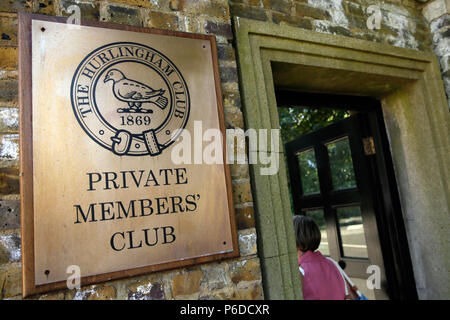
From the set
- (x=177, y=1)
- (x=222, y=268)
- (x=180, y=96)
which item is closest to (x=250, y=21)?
(x=177, y=1)

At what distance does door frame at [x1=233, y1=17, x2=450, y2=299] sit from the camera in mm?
1350

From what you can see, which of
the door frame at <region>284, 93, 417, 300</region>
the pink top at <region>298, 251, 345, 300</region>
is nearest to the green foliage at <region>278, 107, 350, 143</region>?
the door frame at <region>284, 93, 417, 300</region>

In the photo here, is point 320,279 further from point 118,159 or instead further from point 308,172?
point 118,159

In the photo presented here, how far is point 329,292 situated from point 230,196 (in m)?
1.04

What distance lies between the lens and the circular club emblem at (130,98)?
3.67 ft

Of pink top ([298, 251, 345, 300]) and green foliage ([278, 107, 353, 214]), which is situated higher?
green foliage ([278, 107, 353, 214])

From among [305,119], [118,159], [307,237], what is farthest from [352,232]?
[118,159]

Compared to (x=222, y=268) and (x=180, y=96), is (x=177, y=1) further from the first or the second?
(x=222, y=268)

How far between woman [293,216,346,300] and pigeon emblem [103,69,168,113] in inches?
52.4

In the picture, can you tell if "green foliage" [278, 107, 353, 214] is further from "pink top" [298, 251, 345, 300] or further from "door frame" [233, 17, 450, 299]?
"pink top" [298, 251, 345, 300]

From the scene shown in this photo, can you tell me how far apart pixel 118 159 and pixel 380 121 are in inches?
77.0

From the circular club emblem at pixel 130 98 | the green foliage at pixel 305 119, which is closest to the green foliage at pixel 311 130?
the green foliage at pixel 305 119

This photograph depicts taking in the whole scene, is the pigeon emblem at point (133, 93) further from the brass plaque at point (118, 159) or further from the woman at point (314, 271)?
the woman at point (314, 271)

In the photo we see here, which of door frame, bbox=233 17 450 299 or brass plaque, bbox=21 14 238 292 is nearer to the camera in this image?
brass plaque, bbox=21 14 238 292
